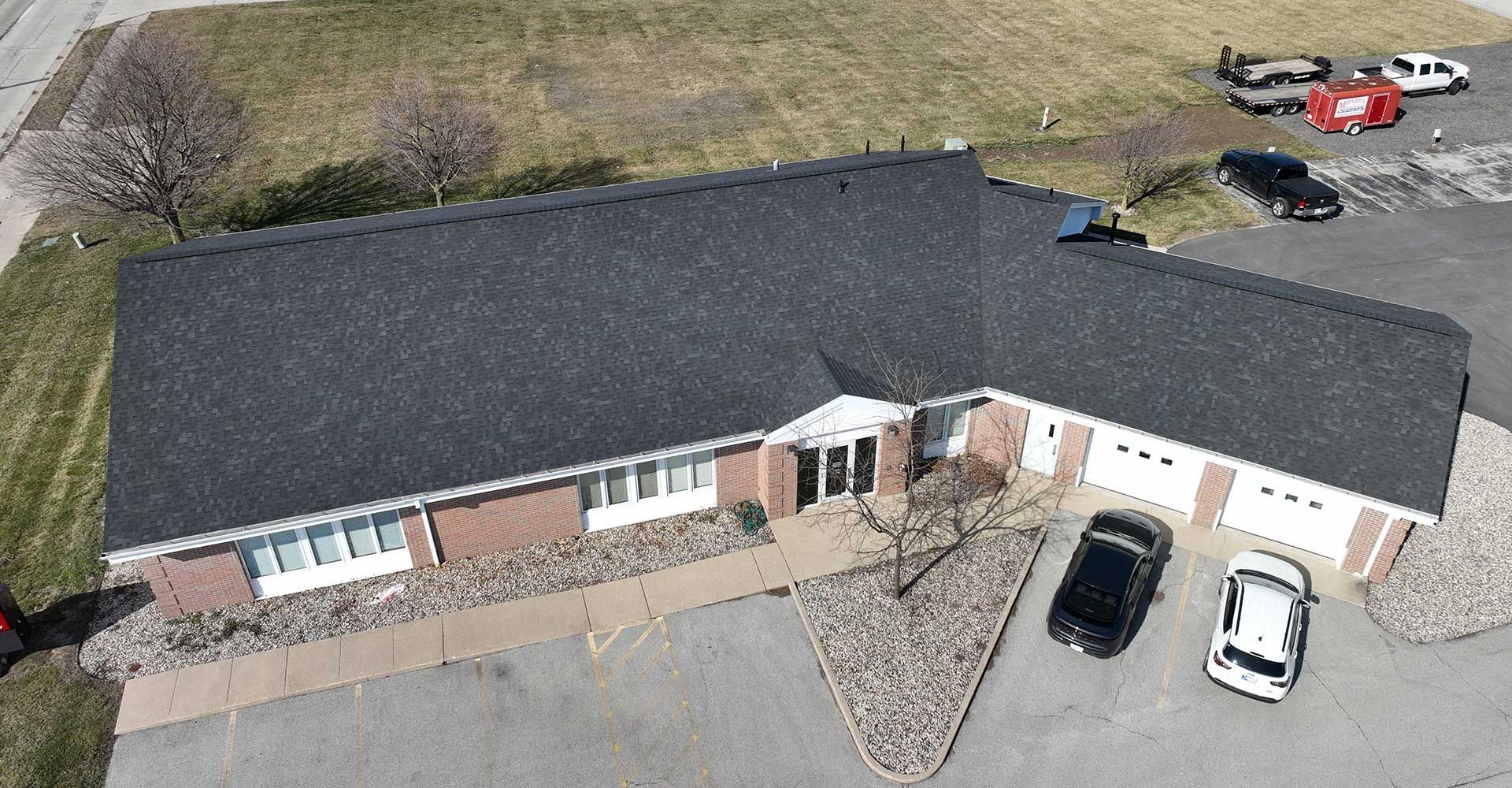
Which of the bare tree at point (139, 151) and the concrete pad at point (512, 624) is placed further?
the bare tree at point (139, 151)

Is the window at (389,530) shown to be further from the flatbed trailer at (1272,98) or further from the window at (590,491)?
the flatbed trailer at (1272,98)

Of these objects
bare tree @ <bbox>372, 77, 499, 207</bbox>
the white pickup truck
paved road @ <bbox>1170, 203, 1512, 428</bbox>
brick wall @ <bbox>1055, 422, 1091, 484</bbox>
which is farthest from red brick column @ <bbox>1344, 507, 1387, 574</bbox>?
the white pickup truck

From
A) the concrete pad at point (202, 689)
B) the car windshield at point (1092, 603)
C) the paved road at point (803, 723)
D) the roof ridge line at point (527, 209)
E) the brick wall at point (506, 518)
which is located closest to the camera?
the paved road at point (803, 723)

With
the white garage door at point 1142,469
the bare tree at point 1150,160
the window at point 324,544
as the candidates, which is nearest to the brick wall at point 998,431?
the white garage door at point 1142,469

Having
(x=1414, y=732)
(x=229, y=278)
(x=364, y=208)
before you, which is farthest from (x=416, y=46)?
(x=1414, y=732)

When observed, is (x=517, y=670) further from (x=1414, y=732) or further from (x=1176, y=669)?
(x=1414, y=732)

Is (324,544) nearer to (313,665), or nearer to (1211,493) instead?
(313,665)

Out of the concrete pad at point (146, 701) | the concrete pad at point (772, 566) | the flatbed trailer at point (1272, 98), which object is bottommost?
the concrete pad at point (146, 701)
